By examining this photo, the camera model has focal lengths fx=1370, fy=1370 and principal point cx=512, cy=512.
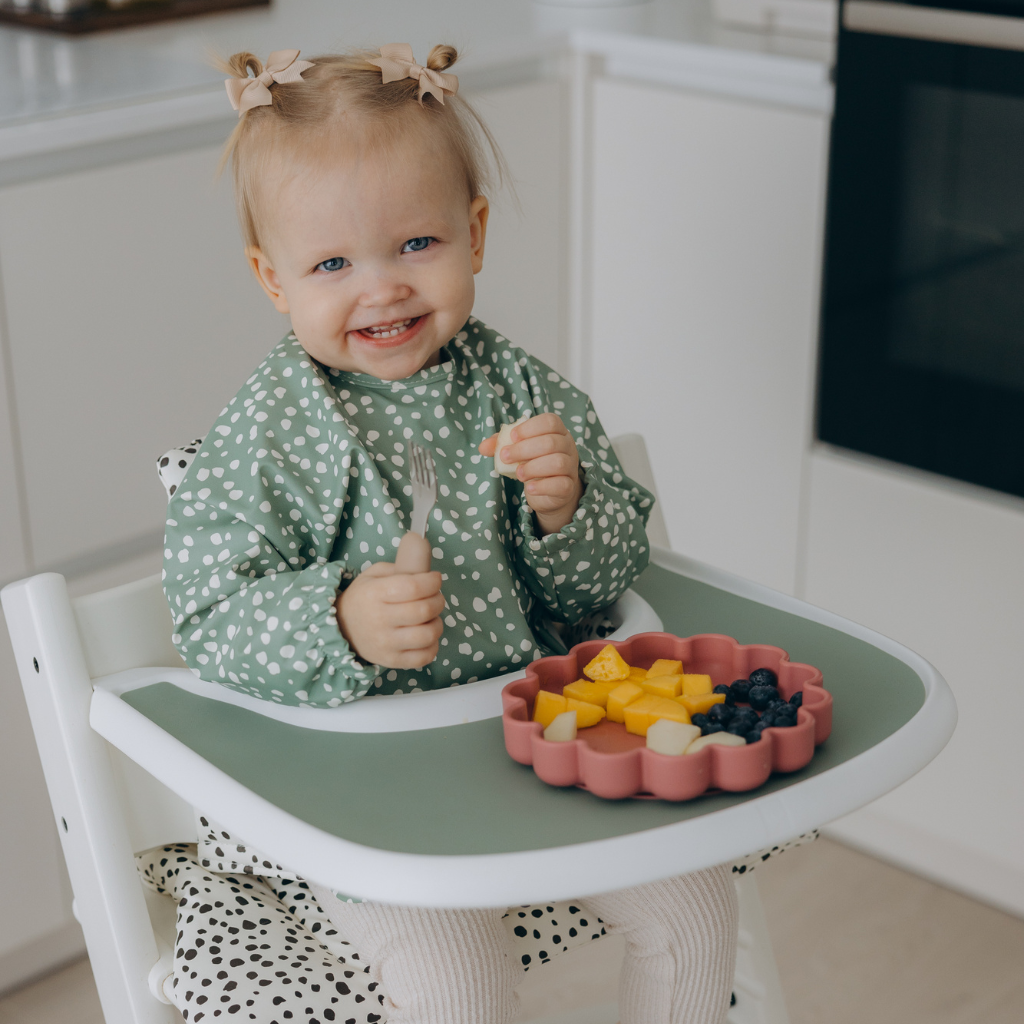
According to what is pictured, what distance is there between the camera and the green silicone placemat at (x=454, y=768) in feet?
2.13

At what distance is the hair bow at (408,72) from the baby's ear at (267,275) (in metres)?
0.13

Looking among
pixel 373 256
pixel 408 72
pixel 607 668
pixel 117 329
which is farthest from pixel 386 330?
pixel 117 329

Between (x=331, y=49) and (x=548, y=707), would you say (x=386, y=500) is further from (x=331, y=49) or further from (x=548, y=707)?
(x=331, y=49)

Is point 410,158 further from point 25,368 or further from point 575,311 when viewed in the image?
point 575,311

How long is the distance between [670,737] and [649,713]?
31 mm

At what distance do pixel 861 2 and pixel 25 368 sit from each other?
860 mm

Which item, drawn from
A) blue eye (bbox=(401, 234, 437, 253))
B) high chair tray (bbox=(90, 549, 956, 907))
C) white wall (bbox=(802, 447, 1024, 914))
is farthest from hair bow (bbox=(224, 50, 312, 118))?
white wall (bbox=(802, 447, 1024, 914))

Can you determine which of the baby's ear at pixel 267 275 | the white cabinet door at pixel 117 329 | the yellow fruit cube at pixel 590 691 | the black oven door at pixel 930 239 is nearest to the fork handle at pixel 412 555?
the yellow fruit cube at pixel 590 691

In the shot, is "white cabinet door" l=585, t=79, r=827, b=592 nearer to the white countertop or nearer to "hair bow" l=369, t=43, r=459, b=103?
the white countertop

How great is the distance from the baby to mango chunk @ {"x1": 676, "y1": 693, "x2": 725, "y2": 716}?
0.14 metres

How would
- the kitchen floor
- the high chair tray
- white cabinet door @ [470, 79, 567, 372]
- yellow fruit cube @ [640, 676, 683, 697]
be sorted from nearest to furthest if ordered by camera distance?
the high chair tray → yellow fruit cube @ [640, 676, 683, 697] → the kitchen floor → white cabinet door @ [470, 79, 567, 372]

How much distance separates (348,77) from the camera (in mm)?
815

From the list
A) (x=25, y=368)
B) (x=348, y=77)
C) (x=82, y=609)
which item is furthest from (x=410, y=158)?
(x=25, y=368)

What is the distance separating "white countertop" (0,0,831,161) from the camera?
124cm
